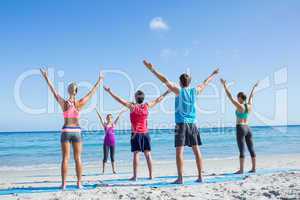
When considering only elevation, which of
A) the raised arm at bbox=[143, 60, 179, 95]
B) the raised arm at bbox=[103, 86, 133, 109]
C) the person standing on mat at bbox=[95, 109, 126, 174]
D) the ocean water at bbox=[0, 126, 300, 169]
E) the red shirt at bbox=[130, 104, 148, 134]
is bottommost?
the ocean water at bbox=[0, 126, 300, 169]

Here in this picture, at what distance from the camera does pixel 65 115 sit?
227 inches

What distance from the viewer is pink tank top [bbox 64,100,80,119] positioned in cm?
575

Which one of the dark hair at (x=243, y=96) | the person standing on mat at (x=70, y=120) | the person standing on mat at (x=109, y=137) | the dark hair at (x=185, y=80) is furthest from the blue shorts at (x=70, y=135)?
the dark hair at (x=243, y=96)

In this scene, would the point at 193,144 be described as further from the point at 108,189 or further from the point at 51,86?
the point at 51,86

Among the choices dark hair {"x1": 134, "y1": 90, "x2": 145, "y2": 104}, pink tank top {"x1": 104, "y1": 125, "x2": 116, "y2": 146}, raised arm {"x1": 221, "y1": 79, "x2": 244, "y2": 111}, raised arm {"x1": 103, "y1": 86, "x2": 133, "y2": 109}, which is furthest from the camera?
pink tank top {"x1": 104, "y1": 125, "x2": 116, "y2": 146}

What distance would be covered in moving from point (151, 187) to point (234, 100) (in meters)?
2.85

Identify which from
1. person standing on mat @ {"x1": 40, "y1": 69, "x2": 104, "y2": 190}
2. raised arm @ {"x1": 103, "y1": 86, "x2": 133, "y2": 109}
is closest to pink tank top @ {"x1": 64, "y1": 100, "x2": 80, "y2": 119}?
person standing on mat @ {"x1": 40, "y1": 69, "x2": 104, "y2": 190}

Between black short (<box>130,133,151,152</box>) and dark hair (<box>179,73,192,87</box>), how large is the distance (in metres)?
1.37

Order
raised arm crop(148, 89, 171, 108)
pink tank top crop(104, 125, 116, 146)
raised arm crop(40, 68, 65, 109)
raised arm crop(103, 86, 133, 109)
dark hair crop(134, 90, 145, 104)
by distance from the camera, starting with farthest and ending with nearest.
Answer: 1. pink tank top crop(104, 125, 116, 146)
2. dark hair crop(134, 90, 145, 104)
3. raised arm crop(148, 89, 171, 108)
4. raised arm crop(103, 86, 133, 109)
5. raised arm crop(40, 68, 65, 109)

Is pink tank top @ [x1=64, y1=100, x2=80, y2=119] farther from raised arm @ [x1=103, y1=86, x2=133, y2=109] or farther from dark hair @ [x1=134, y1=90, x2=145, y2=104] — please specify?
dark hair @ [x1=134, y1=90, x2=145, y2=104]

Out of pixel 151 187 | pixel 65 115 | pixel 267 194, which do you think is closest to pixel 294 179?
pixel 267 194

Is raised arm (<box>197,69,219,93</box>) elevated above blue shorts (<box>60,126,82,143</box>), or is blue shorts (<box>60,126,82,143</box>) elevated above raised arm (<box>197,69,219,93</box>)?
raised arm (<box>197,69,219,93</box>)

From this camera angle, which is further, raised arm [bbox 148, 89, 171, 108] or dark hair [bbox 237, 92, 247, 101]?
dark hair [bbox 237, 92, 247, 101]

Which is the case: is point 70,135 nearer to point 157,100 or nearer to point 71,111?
point 71,111
